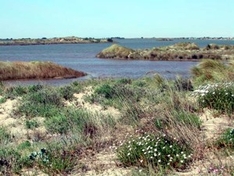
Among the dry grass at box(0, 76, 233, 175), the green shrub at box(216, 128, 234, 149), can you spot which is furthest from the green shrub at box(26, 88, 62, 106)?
the green shrub at box(216, 128, 234, 149)

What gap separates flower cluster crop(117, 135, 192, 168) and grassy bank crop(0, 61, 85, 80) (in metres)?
27.8

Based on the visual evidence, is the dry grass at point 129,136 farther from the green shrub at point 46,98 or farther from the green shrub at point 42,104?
the green shrub at point 46,98

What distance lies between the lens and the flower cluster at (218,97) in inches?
337

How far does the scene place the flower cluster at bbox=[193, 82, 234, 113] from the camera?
857 centimetres

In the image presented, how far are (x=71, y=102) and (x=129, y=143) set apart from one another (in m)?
7.73

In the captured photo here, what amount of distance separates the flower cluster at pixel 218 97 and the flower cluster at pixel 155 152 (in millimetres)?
2461

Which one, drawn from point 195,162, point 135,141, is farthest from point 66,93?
point 195,162

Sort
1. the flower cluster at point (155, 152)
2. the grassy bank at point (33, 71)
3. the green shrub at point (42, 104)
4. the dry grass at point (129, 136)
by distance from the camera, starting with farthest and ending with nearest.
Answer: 1. the grassy bank at point (33, 71)
2. the green shrub at point (42, 104)
3. the dry grass at point (129, 136)
4. the flower cluster at point (155, 152)

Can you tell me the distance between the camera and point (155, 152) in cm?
613

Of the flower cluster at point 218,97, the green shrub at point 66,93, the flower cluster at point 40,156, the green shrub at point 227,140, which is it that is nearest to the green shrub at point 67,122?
the flower cluster at point 40,156

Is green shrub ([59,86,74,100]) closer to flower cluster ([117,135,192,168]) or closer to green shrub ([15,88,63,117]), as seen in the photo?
Answer: green shrub ([15,88,63,117])

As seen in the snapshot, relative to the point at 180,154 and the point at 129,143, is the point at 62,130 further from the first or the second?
the point at 180,154

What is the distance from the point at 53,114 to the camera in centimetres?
1181

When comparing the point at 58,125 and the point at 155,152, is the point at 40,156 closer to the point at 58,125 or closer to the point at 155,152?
the point at 155,152
